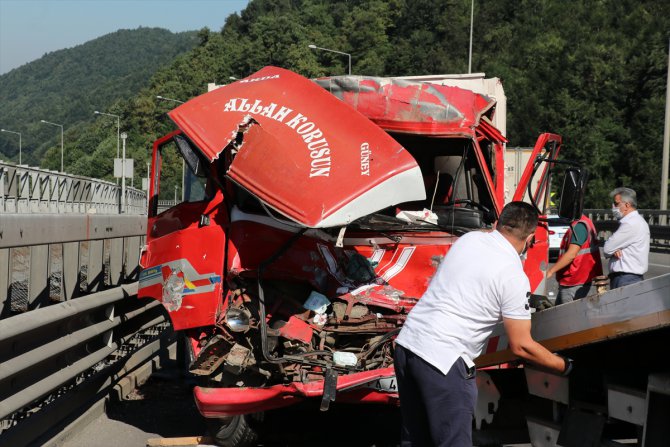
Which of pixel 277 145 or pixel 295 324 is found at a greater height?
pixel 277 145

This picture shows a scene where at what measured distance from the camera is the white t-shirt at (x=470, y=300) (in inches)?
173

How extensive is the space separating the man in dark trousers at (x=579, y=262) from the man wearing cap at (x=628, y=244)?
0.16 meters

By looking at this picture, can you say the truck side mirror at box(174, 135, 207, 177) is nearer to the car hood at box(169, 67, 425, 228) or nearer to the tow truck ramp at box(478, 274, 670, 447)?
the car hood at box(169, 67, 425, 228)

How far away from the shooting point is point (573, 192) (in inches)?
287

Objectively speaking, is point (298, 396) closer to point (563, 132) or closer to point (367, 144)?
point (367, 144)

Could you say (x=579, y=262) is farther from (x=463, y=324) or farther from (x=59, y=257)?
(x=463, y=324)

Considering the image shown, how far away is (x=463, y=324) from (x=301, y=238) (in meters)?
2.58

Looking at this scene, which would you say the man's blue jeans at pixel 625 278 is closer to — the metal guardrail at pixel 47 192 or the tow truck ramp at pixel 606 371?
the tow truck ramp at pixel 606 371

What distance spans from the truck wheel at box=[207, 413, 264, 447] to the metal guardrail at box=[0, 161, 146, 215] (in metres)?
18.4

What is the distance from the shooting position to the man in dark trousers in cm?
921

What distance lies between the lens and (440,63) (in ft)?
351

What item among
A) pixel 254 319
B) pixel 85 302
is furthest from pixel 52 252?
pixel 254 319

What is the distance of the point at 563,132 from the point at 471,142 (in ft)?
198

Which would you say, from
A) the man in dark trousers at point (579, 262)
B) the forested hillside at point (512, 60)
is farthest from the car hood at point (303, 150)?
the man in dark trousers at point (579, 262)
